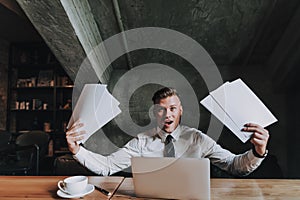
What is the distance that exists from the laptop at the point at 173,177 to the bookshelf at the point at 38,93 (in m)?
3.73

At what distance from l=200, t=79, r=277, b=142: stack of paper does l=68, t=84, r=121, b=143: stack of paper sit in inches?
18.9

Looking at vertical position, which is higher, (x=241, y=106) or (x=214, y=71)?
(x=214, y=71)

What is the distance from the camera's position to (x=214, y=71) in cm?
347

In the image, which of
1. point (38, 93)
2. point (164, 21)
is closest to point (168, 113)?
point (164, 21)

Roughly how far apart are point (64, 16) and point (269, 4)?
65.9 inches

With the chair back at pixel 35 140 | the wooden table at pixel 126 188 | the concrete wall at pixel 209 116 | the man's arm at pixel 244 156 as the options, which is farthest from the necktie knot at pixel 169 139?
the chair back at pixel 35 140

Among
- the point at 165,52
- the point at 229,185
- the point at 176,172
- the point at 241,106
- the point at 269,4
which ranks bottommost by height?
the point at 229,185

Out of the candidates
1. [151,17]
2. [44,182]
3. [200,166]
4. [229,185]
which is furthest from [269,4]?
[44,182]

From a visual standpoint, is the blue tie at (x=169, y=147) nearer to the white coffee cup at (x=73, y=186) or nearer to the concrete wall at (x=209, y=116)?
the white coffee cup at (x=73, y=186)

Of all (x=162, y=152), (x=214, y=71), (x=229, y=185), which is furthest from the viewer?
(x=214, y=71)

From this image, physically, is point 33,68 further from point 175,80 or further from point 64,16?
point 64,16

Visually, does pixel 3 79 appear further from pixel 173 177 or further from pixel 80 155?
pixel 173 177

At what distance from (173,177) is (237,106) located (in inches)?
17.1

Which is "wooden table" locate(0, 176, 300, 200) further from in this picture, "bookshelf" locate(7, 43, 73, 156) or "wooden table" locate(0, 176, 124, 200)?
"bookshelf" locate(7, 43, 73, 156)
